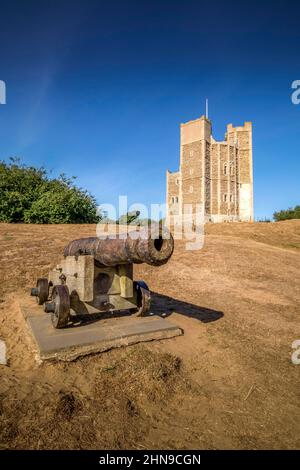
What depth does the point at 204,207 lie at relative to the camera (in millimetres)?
44438

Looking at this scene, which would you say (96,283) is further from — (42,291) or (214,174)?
(214,174)

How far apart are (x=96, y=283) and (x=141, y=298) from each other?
0.87 meters

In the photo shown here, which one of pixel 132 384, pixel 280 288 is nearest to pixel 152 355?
pixel 132 384

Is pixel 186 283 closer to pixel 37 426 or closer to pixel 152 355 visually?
pixel 152 355

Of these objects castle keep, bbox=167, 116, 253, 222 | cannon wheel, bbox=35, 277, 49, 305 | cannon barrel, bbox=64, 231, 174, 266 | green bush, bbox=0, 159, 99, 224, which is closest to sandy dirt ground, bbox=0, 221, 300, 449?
cannon wheel, bbox=35, 277, 49, 305

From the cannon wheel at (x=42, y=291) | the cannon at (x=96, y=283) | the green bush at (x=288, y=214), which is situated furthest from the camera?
the green bush at (x=288, y=214)

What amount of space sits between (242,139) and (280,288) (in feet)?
151

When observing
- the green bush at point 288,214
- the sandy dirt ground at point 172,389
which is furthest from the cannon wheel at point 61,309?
the green bush at point 288,214

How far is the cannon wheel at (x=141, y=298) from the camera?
5258 mm

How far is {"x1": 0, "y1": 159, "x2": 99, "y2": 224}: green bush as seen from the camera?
18719mm

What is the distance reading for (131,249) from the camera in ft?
11.9

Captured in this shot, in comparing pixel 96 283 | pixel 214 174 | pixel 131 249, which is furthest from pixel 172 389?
pixel 214 174

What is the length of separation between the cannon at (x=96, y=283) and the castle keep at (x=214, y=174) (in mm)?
40260

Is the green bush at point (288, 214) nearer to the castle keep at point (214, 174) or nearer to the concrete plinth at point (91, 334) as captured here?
the castle keep at point (214, 174)
